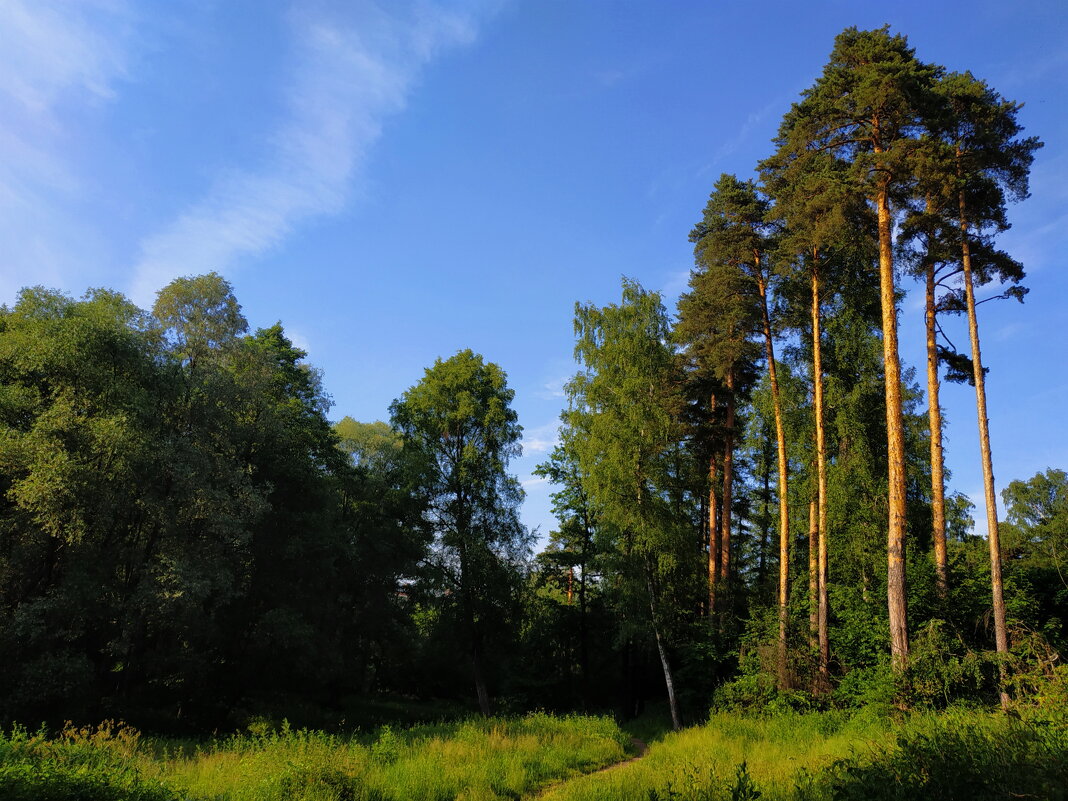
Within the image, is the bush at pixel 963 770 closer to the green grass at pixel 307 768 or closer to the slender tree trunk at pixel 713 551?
the green grass at pixel 307 768

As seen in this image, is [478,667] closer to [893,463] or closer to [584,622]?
[584,622]

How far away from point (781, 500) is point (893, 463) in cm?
575

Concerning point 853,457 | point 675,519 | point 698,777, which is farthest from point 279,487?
Answer: point 853,457

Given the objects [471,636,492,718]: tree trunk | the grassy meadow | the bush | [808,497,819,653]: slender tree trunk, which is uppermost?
[808,497,819,653]: slender tree trunk

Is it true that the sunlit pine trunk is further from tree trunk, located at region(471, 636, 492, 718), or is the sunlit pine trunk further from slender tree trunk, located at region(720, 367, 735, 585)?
tree trunk, located at region(471, 636, 492, 718)

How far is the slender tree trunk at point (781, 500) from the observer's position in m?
17.8

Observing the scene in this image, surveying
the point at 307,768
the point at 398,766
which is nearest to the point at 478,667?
the point at 398,766

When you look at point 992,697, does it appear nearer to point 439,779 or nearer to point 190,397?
point 439,779

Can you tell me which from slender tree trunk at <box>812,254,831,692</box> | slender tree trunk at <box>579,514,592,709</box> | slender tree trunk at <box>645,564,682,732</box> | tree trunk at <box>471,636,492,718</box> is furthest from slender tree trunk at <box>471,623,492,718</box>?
slender tree trunk at <box>812,254,831,692</box>

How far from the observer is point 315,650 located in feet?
69.6

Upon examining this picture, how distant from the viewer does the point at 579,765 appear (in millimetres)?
12898

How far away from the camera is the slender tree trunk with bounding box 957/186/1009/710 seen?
1434 cm

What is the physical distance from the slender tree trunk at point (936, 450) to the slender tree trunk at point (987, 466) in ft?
3.14

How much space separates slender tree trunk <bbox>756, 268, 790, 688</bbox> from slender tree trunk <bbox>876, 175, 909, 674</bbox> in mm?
4291
